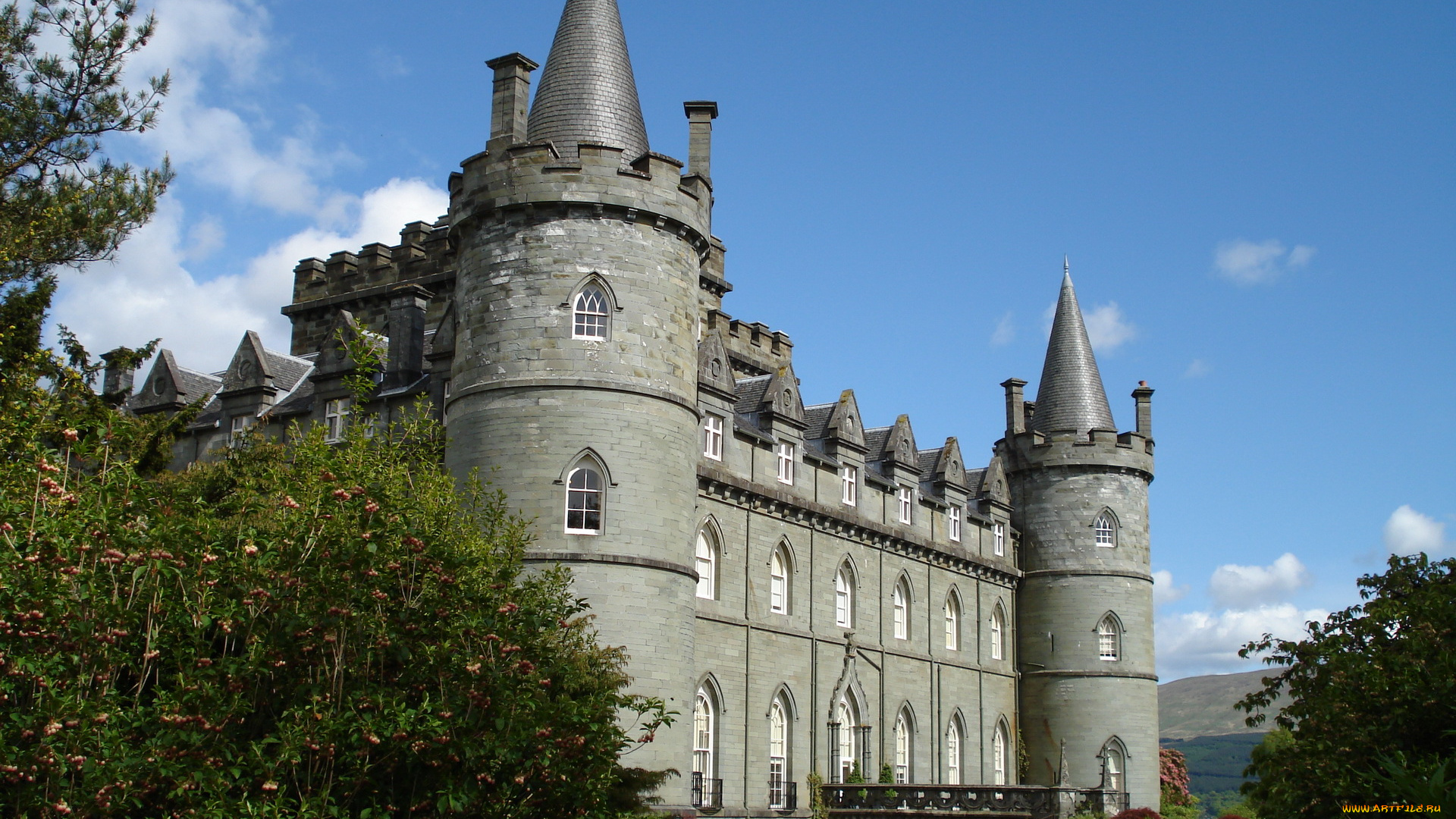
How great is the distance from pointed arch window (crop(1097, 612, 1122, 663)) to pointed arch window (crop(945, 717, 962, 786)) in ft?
18.2

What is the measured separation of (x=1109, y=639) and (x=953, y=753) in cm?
659

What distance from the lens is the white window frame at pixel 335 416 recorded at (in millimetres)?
30500

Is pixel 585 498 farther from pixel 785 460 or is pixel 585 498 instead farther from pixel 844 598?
pixel 844 598

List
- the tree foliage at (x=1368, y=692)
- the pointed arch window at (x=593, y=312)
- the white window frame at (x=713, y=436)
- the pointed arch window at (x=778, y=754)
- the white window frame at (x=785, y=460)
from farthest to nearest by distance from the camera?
1. the white window frame at (x=785, y=460)
2. the pointed arch window at (x=778, y=754)
3. the white window frame at (x=713, y=436)
4. the pointed arch window at (x=593, y=312)
5. the tree foliage at (x=1368, y=692)

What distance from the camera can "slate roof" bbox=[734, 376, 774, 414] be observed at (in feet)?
111

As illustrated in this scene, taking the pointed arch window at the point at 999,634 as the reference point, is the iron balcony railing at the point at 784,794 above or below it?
below

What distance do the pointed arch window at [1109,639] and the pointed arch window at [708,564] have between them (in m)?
16.6

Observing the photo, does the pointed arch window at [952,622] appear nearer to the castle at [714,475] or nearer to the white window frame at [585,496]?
the castle at [714,475]

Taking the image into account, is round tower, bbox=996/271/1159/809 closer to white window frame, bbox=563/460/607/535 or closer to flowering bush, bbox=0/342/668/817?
white window frame, bbox=563/460/607/535

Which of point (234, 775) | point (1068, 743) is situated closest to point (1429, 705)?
point (234, 775)

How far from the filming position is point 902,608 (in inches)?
1491

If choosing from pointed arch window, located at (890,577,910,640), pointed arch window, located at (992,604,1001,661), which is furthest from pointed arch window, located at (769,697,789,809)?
pointed arch window, located at (992,604,1001,661)

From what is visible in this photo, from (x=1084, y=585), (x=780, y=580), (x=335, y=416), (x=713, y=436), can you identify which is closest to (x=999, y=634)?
(x=1084, y=585)

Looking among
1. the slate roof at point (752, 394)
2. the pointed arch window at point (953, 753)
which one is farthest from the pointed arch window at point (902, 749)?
the slate roof at point (752, 394)
